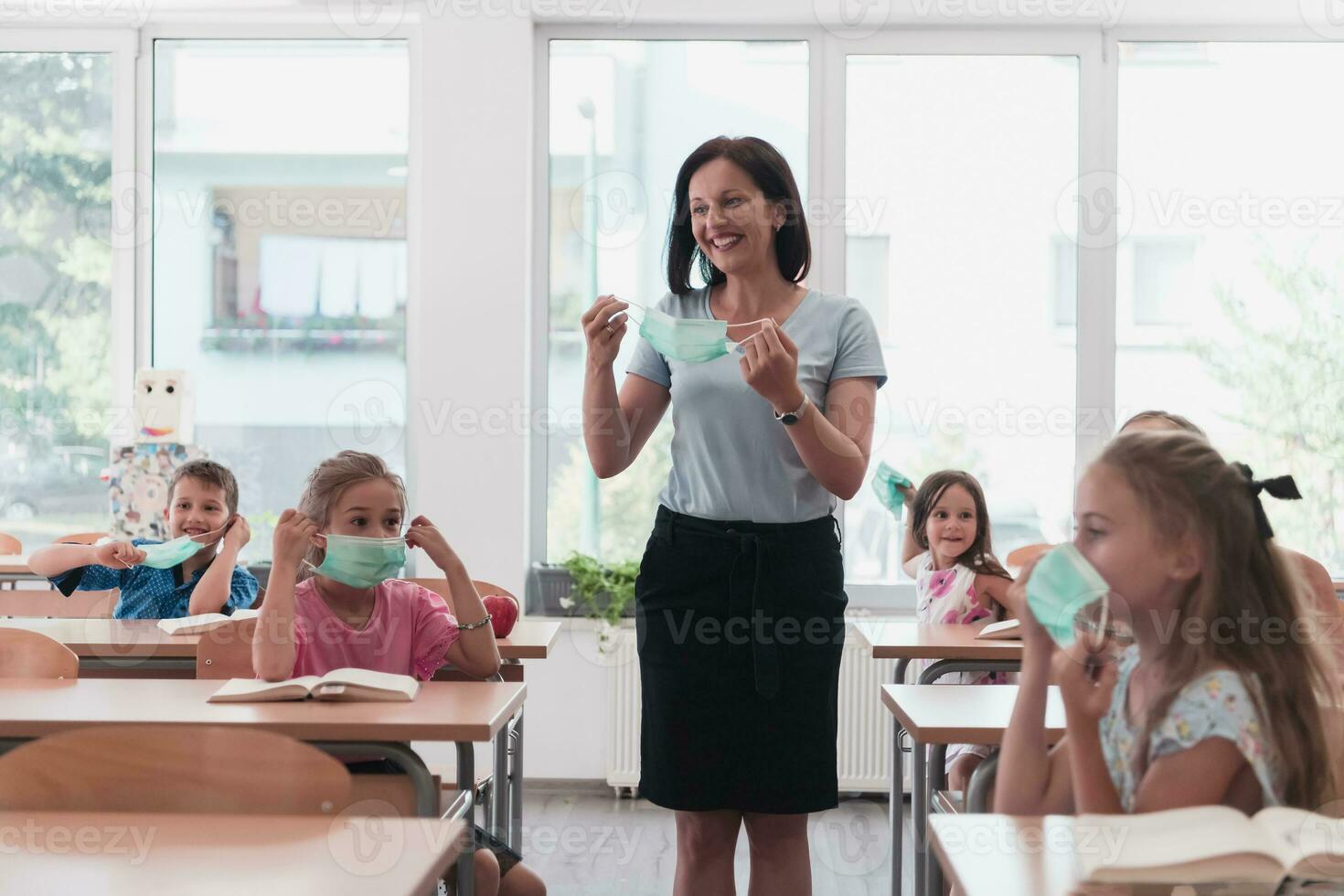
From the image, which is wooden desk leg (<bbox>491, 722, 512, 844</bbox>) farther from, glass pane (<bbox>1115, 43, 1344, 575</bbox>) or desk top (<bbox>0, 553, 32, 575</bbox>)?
glass pane (<bbox>1115, 43, 1344, 575</bbox>)

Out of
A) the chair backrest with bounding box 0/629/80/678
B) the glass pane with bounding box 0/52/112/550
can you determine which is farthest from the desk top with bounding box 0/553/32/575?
the chair backrest with bounding box 0/629/80/678

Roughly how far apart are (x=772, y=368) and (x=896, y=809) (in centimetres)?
127

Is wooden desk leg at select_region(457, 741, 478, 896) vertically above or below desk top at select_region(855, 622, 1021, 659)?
below

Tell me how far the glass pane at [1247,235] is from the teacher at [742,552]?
2.74m

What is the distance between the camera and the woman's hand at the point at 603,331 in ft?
6.68

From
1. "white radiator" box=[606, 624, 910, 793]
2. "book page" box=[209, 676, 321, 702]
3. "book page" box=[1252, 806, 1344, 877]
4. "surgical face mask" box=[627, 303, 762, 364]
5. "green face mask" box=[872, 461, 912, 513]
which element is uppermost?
"surgical face mask" box=[627, 303, 762, 364]

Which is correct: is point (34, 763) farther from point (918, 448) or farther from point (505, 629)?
point (918, 448)

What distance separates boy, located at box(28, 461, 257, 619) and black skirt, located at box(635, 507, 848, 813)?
1741 mm

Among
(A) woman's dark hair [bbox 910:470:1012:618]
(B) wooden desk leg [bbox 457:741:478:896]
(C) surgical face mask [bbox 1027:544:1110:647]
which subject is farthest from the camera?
(A) woman's dark hair [bbox 910:470:1012:618]

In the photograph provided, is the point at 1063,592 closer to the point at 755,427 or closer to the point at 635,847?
the point at 755,427

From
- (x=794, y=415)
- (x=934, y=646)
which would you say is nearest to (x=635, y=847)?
(x=934, y=646)

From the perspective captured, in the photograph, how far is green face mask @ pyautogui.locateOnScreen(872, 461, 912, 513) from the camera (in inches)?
148

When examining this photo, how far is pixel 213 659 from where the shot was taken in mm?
2480

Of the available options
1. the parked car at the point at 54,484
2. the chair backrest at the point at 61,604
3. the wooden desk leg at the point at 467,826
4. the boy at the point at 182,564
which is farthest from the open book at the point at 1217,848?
the parked car at the point at 54,484
